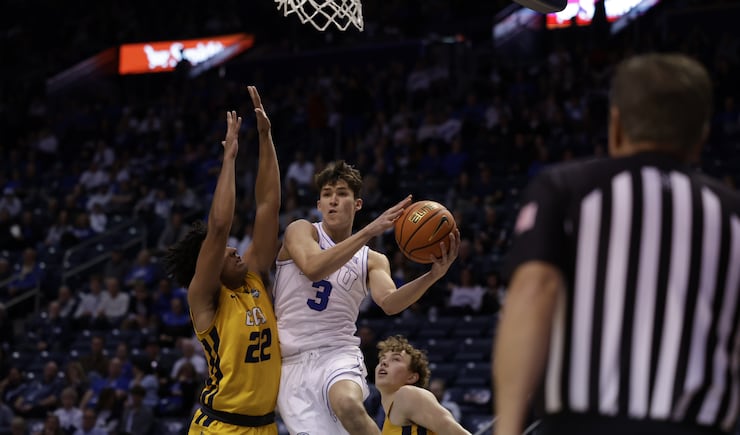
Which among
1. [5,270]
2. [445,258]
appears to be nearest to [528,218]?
[445,258]

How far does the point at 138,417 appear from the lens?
12.8 meters

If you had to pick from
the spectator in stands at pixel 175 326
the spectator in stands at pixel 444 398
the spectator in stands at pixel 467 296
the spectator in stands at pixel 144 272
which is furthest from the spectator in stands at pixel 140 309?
the spectator in stands at pixel 444 398

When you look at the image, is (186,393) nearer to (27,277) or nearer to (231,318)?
(27,277)

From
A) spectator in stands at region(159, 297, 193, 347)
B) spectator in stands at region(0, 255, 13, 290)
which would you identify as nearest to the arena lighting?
spectator in stands at region(0, 255, 13, 290)

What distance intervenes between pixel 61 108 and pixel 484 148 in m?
12.8

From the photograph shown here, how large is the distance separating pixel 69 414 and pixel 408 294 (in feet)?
29.0

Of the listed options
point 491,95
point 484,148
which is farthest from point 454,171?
point 491,95

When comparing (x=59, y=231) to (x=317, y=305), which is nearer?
(x=317, y=305)

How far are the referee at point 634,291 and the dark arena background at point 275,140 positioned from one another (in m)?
8.35

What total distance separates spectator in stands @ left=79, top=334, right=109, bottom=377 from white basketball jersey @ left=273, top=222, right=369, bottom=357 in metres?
8.67

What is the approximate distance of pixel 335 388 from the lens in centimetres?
564

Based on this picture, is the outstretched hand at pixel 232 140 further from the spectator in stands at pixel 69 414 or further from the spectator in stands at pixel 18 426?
the spectator in stands at pixel 18 426

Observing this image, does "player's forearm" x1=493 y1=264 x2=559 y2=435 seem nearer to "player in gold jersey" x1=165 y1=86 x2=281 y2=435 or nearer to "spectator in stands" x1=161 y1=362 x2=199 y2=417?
"player in gold jersey" x1=165 y1=86 x2=281 y2=435

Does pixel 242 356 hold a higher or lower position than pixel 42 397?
higher
